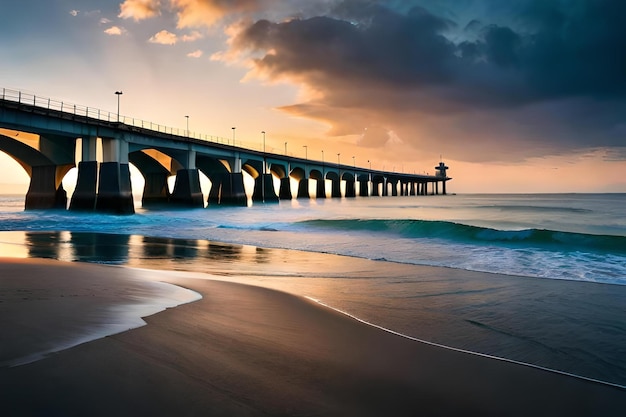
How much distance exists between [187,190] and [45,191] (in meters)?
17.6

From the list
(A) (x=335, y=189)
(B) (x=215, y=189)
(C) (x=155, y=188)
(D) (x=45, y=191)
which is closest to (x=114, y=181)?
(D) (x=45, y=191)

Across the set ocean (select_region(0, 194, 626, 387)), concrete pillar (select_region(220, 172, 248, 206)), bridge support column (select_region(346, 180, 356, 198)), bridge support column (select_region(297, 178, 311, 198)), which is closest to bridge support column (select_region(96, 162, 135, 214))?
concrete pillar (select_region(220, 172, 248, 206))

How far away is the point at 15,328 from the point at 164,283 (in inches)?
139

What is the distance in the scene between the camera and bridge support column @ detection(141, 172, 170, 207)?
68.8 metres

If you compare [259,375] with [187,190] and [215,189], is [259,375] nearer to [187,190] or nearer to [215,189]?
[187,190]

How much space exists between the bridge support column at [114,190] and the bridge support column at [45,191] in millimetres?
7875

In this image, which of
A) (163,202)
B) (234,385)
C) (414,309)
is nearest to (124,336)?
(234,385)

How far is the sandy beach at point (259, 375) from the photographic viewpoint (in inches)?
96.7

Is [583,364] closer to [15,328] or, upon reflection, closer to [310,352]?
[310,352]

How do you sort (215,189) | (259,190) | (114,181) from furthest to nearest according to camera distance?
(259,190)
(215,189)
(114,181)

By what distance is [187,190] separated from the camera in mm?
55656

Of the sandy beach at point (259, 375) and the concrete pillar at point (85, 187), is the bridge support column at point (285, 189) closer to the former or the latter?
the concrete pillar at point (85, 187)

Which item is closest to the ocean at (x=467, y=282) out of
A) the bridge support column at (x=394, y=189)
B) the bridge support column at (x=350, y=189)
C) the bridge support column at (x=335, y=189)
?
the bridge support column at (x=335, y=189)

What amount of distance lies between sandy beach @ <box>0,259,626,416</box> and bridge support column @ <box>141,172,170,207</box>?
6870cm
